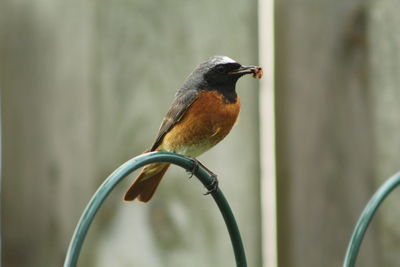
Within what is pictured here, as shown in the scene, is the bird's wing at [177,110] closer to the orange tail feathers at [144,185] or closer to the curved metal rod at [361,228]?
the orange tail feathers at [144,185]

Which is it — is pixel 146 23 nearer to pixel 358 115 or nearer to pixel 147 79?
pixel 147 79

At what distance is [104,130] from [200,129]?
0.39 meters

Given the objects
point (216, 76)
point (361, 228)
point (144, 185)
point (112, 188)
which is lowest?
point (361, 228)

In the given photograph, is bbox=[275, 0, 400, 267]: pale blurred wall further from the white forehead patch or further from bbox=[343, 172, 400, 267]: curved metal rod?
bbox=[343, 172, 400, 267]: curved metal rod

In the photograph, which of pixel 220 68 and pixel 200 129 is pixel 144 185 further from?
pixel 220 68

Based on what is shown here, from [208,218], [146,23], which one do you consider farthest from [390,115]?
[146,23]

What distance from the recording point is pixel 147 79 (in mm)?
3189

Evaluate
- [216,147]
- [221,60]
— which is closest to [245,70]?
[221,60]

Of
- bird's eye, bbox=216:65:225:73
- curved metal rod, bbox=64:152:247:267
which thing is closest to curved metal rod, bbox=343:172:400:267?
curved metal rod, bbox=64:152:247:267

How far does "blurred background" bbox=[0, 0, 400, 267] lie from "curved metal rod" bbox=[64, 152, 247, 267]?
26.9 inches

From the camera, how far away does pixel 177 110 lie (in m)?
3.04

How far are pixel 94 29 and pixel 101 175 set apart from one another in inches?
23.2

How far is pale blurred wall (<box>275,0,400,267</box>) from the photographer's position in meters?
3.42

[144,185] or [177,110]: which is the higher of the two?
[177,110]
